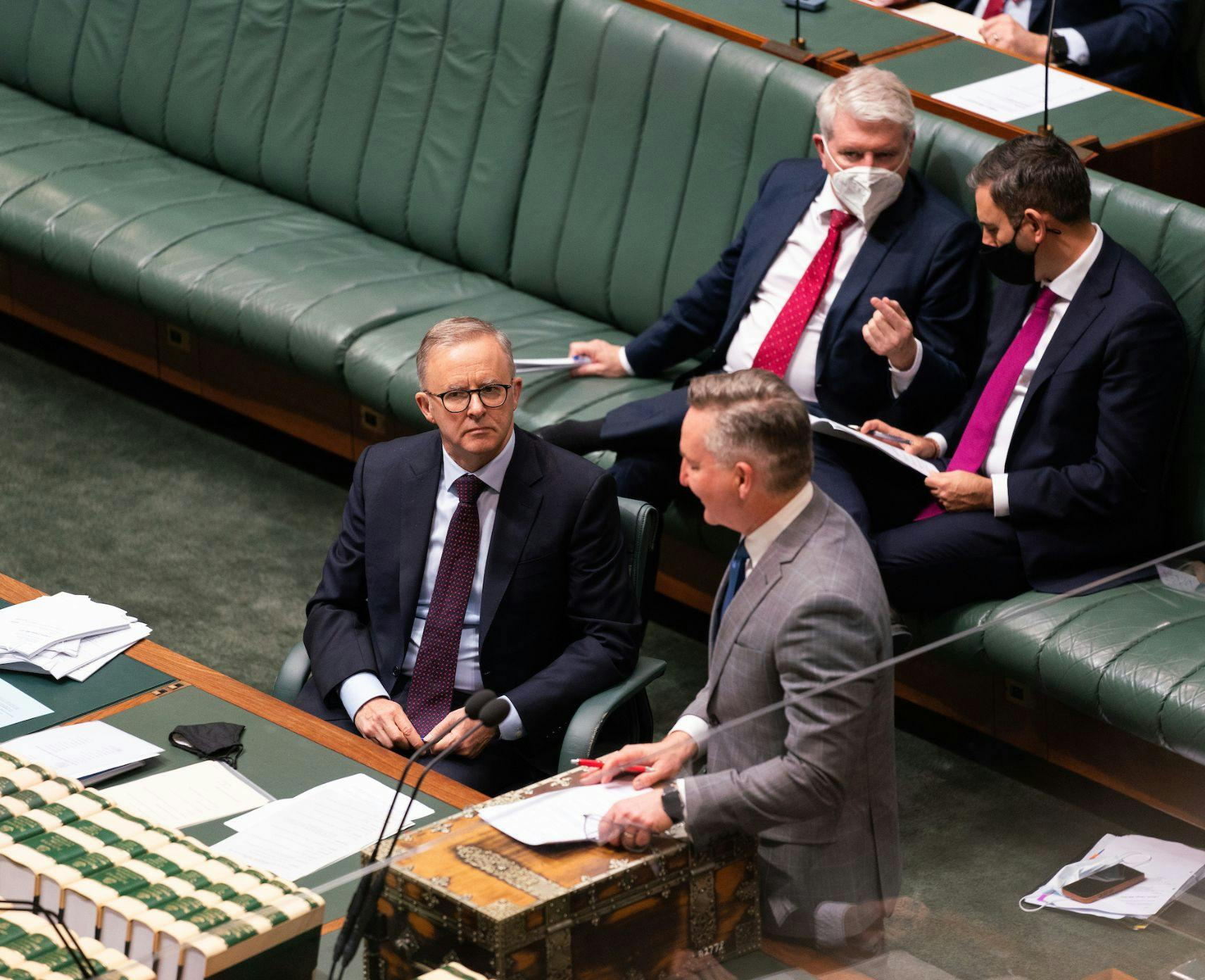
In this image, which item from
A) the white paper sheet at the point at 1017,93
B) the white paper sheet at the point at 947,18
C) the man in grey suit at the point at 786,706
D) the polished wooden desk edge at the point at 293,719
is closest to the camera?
the man in grey suit at the point at 786,706

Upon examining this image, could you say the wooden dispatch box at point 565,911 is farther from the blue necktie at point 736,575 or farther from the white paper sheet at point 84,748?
the white paper sheet at point 84,748

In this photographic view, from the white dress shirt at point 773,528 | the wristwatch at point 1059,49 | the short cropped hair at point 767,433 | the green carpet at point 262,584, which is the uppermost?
the wristwatch at point 1059,49

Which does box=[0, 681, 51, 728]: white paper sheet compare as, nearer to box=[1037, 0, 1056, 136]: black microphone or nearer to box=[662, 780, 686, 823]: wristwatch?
box=[662, 780, 686, 823]: wristwatch

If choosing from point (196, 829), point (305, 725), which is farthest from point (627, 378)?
point (196, 829)

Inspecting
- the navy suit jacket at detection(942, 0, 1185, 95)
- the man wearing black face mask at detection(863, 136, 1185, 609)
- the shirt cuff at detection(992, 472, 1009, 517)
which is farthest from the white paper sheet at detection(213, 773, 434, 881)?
the navy suit jacket at detection(942, 0, 1185, 95)

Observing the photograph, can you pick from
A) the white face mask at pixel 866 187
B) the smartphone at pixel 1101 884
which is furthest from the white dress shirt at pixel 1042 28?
the smartphone at pixel 1101 884

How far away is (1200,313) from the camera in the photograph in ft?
11.6

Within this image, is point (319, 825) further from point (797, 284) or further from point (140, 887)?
point (797, 284)

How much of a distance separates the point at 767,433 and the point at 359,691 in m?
1.06

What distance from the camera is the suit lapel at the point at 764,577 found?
2100mm

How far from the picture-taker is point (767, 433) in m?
2.11

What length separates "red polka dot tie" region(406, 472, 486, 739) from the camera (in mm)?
2918

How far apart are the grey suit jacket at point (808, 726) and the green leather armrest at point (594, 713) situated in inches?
22.3

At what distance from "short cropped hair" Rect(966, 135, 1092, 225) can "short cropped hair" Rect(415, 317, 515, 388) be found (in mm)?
1105
